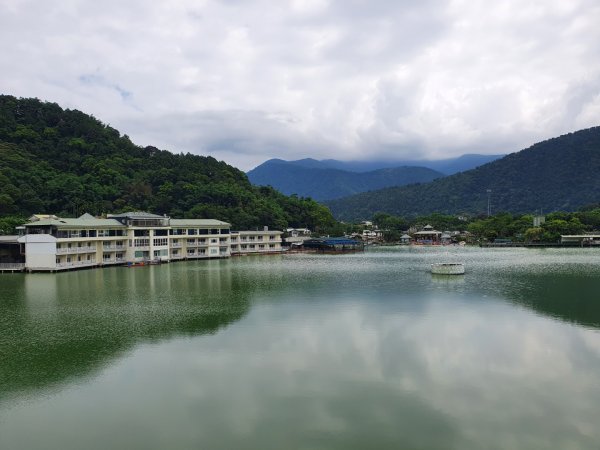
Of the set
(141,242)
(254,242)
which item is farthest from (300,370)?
(254,242)

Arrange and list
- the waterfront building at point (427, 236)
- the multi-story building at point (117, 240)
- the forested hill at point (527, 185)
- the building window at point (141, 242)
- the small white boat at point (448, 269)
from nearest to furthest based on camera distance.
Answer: the small white boat at point (448, 269)
the multi-story building at point (117, 240)
the building window at point (141, 242)
the waterfront building at point (427, 236)
the forested hill at point (527, 185)

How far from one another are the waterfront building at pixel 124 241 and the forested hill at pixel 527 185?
11640 cm

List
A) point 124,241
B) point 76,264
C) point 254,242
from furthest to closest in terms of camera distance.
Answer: point 254,242, point 124,241, point 76,264

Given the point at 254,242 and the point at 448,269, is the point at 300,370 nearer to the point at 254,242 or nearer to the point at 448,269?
the point at 448,269

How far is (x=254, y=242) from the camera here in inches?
2527

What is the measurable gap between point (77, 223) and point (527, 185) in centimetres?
15440

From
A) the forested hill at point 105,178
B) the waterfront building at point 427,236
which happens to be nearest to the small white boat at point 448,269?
the forested hill at point 105,178

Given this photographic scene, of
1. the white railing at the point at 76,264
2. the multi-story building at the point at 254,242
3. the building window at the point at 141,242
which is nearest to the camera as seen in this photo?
the white railing at the point at 76,264

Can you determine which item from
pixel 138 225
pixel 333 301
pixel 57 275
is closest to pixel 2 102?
pixel 138 225

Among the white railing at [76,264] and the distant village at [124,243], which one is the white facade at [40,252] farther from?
the white railing at [76,264]

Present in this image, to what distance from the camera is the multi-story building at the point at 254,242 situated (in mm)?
62097

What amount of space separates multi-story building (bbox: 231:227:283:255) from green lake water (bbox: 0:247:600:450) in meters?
34.3

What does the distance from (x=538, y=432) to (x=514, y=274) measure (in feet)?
97.0

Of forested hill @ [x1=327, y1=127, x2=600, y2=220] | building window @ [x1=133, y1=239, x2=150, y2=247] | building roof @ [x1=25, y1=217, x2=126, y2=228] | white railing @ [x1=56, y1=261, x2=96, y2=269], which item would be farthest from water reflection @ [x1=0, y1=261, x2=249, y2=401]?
forested hill @ [x1=327, y1=127, x2=600, y2=220]
